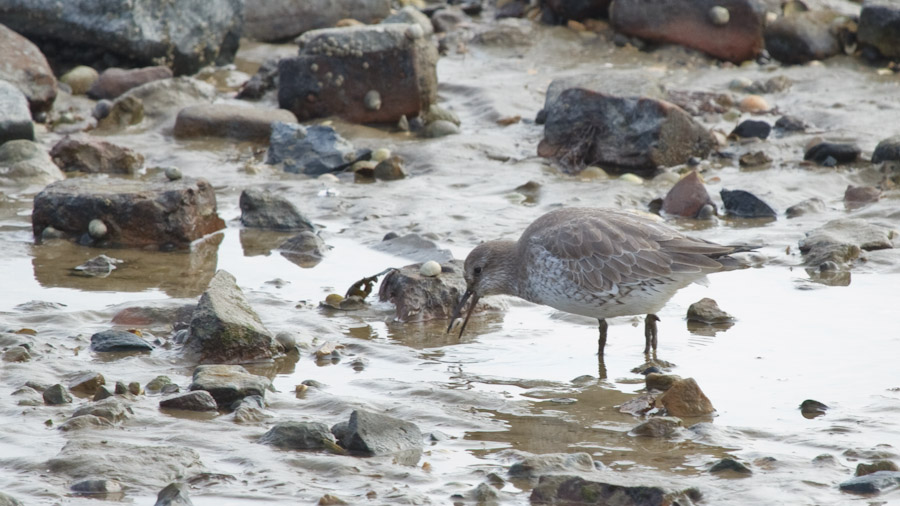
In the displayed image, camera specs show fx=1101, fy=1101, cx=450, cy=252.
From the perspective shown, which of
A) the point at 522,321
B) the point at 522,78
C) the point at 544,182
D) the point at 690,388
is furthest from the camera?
the point at 522,78

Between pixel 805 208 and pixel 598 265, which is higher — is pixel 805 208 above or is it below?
below

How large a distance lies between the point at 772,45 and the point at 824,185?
15.3ft

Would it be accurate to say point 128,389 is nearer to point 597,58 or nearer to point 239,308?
point 239,308

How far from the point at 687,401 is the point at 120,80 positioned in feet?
32.6

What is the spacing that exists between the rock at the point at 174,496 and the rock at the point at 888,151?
28.2 ft

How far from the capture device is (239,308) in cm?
736

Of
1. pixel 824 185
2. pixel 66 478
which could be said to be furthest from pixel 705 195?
pixel 66 478

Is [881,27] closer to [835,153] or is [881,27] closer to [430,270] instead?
[835,153]

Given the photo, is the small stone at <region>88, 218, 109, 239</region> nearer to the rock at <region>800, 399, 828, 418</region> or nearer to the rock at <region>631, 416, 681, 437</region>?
the rock at <region>631, 416, 681, 437</region>

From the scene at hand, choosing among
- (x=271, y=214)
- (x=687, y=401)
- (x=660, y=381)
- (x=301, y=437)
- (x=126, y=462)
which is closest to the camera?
(x=126, y=462)

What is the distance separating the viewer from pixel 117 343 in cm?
715

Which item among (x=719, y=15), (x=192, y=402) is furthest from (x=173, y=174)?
(x=719, y=15)

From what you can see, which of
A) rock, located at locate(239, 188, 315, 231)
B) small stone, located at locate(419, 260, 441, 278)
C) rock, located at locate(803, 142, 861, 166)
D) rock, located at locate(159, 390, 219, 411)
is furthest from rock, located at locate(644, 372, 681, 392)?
rock, located at locate(803, 142, 861, 166)

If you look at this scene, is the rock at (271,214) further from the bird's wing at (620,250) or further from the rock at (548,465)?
the rock at (548,465)
